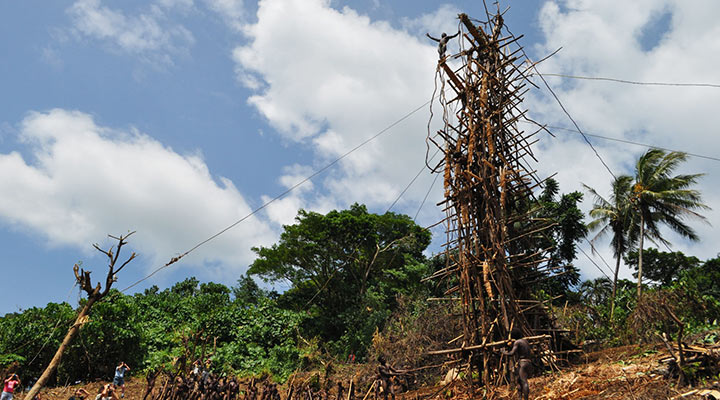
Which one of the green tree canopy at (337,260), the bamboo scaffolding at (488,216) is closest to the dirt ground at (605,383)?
the bamboo scaffolding at (488,216)

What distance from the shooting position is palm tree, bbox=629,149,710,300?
21469mm

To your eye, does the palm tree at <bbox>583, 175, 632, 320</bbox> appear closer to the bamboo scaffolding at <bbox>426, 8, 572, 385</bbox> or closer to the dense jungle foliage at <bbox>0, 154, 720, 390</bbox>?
the dense jungle foliage at <bbox>0, 154, 720, 390</bbox>

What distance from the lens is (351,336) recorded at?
72.2 feet

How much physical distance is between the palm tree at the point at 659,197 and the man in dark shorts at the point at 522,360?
18769 millimetres

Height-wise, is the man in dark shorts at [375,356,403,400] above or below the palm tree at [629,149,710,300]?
below

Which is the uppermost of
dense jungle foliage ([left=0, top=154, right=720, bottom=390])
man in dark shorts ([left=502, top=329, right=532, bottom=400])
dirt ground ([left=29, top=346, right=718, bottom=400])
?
dense jungle foliage ([left=0, top=154, right=720, bottom=390])

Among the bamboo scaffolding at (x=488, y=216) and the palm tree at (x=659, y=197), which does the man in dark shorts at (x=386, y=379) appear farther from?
the palm tree at (x=659, y=197)

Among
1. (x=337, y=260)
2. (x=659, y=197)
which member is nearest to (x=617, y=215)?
(x=659, y=197)

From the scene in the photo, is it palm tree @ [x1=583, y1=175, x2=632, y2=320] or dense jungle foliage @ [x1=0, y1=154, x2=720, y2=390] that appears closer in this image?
dense jungle foliage @ [x1=0, y1=154, x2=720, y2=390]

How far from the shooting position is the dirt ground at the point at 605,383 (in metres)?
5.71

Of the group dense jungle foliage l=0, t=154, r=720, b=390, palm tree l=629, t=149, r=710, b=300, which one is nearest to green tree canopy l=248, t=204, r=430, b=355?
dense jungle foliage l=0, t=154, r=720, b=390

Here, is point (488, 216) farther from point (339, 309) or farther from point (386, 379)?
point (339, 309)

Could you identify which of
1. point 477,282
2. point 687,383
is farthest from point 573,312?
point 687,383

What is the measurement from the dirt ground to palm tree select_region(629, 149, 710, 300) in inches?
608
